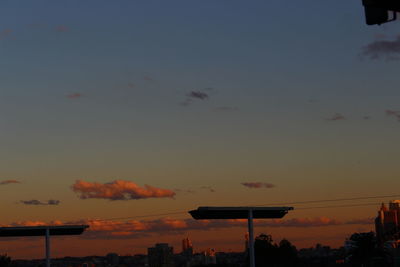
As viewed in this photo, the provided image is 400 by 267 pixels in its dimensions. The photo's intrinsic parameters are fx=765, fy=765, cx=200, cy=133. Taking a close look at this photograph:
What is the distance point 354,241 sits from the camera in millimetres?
159000

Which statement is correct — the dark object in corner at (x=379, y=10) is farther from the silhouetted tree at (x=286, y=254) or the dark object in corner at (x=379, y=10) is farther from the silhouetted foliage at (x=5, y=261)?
the silhouetted tree at (x=286, y=254)

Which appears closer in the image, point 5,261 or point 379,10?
point 379,10

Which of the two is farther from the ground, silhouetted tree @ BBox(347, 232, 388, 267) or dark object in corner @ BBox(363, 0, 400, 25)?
dark object in corner @ BBox(363, 0, 400, 25)

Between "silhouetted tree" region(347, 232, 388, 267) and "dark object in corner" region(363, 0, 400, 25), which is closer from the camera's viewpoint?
"dark object in corner" region(363, 0, 400, 25)

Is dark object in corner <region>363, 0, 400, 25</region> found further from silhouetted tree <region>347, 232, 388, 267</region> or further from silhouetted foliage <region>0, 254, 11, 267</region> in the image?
silhouetted tree <region>347, 232, 388, 267</region>

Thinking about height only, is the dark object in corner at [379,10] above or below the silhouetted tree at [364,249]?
above

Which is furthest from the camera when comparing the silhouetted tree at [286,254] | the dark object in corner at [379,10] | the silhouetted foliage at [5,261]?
the silhouetted tree at [286,254]

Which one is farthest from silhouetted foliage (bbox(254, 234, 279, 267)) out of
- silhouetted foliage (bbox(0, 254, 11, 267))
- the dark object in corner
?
the dark object in corner

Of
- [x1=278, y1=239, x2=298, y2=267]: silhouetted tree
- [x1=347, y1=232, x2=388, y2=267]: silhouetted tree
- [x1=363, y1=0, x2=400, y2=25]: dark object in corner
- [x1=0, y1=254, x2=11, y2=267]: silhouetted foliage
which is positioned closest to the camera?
[x1=363, y1=0, x2=400, y2=25]: dark object in corner

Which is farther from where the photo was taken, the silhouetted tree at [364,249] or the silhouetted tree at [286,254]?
the silhouetted tree at [286,254]

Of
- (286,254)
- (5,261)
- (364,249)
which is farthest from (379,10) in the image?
(286,254)

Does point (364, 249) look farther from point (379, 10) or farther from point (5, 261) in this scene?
point (379, 10)

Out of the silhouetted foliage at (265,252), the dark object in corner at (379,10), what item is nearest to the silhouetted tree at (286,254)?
the silhouetted foliage at (265,252)

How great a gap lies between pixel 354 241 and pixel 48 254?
12630 centimetres
